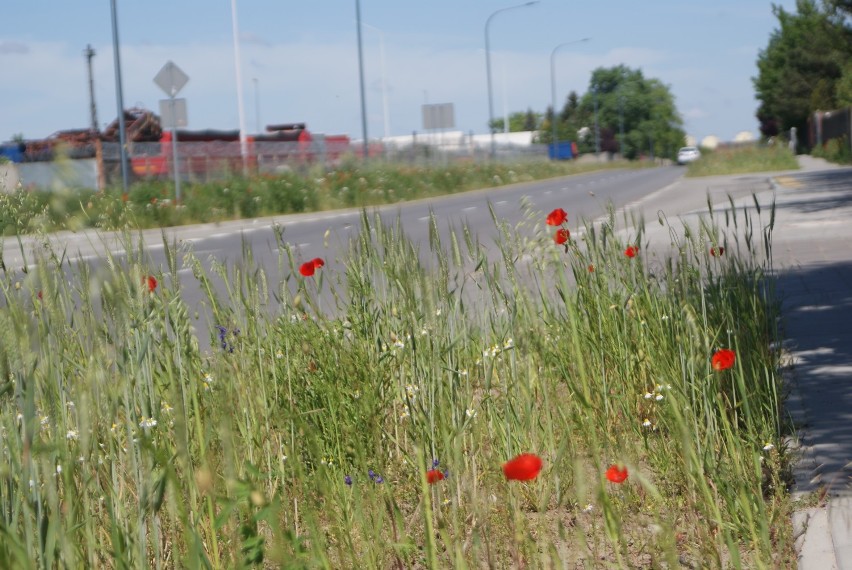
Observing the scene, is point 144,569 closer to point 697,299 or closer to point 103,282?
point 103,282

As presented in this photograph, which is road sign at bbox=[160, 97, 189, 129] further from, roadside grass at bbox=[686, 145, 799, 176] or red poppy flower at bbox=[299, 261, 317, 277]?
→ roadside grass at bbox=[686, 145, 799, 176]

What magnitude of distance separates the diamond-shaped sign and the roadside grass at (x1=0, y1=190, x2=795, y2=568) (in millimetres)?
18744

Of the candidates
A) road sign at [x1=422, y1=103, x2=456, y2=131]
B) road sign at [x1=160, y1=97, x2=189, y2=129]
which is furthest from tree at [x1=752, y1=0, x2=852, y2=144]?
road sign at [x1=160, y1=97, x2=189, y2=129]

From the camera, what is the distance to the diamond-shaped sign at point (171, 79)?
22672 mm

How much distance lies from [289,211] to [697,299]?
2519 cm

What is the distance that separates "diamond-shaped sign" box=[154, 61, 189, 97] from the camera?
22.7m

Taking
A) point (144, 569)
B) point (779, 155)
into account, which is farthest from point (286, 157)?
point (144, 569)

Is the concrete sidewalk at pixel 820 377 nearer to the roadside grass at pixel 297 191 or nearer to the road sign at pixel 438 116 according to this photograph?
the roadside grass at pixel 297 191

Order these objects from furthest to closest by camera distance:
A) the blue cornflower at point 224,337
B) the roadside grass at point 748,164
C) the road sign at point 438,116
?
1. the roadside grass at point 748,164
2. the road sign at point 438,116
3. the blue cornflower at point 224,337

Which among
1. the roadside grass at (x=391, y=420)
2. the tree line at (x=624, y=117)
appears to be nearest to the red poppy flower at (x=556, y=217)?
the roadside grass at (x=391, y=420)

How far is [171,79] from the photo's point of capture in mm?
22812

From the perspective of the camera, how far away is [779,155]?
1847 inches

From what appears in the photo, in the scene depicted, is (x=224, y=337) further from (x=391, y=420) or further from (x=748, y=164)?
(x=748, y=164)

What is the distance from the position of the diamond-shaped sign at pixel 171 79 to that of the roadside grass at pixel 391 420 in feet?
61.5
